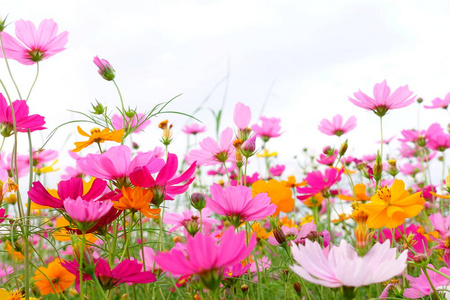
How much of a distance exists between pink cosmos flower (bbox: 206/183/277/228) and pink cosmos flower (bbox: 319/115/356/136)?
2.51 feet

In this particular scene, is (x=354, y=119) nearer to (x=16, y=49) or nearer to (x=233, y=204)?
(x=233, y=204)

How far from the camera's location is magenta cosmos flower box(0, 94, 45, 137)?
65 cm

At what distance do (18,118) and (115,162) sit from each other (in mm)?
225

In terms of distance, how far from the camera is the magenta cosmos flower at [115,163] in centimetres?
54

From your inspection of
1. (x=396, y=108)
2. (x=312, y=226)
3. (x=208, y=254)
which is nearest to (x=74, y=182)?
(x=208, y=254)

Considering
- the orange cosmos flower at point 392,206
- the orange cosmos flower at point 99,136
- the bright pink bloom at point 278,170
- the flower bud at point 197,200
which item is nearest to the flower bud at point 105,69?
Answer: the orange cosmos flower at point 99,136

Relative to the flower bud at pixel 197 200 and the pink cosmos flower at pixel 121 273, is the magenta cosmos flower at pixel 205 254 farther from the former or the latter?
the flower bud at pixel 197 200

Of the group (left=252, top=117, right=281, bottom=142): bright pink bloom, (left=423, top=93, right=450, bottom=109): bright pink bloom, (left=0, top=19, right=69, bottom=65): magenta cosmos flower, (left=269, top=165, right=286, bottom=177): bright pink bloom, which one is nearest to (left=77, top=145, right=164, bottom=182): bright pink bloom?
(left=0, top=19, right=69, bottom=65): magenta cosmos flower

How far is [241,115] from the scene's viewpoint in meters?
0.83

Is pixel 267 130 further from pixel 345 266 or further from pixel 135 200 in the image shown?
pixel 345 266

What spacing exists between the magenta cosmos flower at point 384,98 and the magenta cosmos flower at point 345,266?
1.53 ft

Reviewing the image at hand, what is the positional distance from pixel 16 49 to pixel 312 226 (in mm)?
634

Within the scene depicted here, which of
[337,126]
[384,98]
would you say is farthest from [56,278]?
[337,126]

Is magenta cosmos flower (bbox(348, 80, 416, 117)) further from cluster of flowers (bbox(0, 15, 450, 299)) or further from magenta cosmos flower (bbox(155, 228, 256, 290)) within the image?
magenta cosmos flower (bbox(155, 228, 256, 290))
